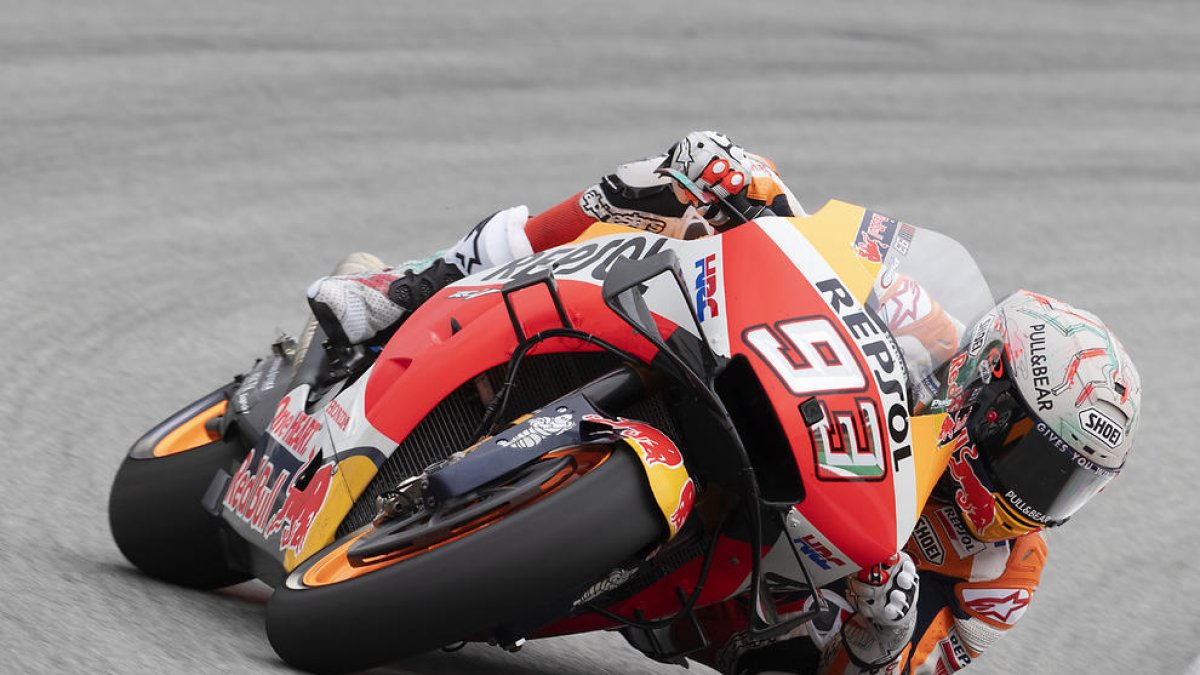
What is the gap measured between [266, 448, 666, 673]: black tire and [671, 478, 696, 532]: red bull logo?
0.10 feet

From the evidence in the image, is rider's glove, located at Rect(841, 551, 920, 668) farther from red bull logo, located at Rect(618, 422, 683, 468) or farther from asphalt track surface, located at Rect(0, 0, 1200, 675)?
asphalt track surface, located at Rect(0, 0, 1200, 675)

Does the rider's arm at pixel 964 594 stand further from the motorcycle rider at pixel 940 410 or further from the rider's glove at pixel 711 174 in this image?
the rider's glove at pixel 711 174

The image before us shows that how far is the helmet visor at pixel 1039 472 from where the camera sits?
3.79m

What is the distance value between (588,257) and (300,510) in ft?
2.87

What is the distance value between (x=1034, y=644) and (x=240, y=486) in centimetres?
260

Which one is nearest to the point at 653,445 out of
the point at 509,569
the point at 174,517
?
the point at 509,569

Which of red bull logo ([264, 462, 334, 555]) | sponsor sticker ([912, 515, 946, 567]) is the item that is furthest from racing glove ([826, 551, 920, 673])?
red bull logo ([264, 462, 334, 555])

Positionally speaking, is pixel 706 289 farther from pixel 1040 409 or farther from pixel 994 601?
pixel 994 601

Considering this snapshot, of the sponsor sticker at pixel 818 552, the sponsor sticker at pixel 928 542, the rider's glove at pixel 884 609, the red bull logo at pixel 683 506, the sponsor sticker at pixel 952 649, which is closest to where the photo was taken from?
the red bull logo at pixel 683 506

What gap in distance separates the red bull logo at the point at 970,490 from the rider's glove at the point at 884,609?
25 centimetres

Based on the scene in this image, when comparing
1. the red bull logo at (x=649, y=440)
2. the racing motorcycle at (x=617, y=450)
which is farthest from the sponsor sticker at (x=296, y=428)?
the red bull logo at (x=649, y=440)

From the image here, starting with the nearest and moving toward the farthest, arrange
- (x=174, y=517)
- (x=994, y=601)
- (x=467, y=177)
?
(x=994, y=601), (x=174, y=517), (x=467, y=177)

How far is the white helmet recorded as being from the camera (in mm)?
3762

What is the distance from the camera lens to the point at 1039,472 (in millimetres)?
3818
